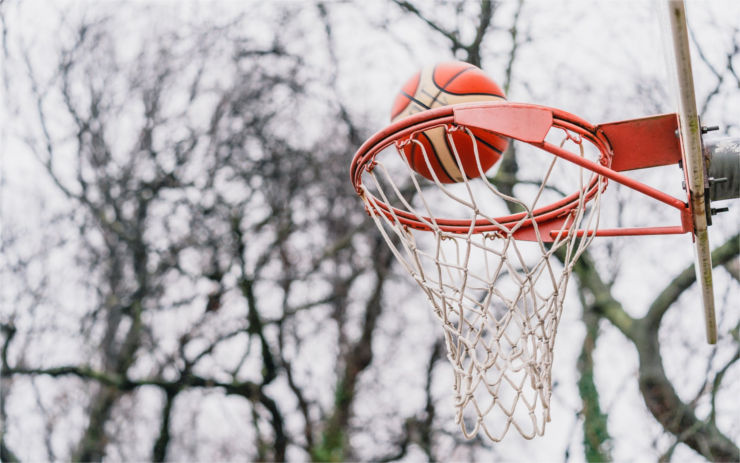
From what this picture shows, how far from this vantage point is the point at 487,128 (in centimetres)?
304

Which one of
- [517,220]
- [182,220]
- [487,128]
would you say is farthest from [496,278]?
[182,220]

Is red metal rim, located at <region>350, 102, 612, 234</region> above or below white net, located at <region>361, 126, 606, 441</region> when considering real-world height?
above

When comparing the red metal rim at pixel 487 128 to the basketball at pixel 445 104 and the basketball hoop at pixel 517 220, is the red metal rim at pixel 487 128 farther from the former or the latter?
the basketball at pixel 445 104

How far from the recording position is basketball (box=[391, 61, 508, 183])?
353 centimetres

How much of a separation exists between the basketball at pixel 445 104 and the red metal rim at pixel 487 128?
163 millimetres

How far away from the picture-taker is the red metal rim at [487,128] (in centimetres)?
311

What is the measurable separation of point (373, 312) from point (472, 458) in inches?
130

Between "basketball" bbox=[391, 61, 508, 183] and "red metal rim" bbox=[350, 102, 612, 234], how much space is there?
163mm

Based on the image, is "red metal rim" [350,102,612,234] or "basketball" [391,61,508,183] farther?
"basketball" [391,61,508,183]

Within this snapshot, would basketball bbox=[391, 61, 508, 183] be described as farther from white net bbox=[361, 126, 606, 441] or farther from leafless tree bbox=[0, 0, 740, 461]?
leafless tree bbox=[0, 0, 740, 461]

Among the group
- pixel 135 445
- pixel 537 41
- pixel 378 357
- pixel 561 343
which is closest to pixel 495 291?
pixel 537 41

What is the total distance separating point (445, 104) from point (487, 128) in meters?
0.69

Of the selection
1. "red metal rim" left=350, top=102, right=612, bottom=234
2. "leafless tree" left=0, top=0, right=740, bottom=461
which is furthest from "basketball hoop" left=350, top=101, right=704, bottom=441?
"leafless tree" left=0, top=0, right=740, bottom=461

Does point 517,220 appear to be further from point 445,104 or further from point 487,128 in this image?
point 487,128
